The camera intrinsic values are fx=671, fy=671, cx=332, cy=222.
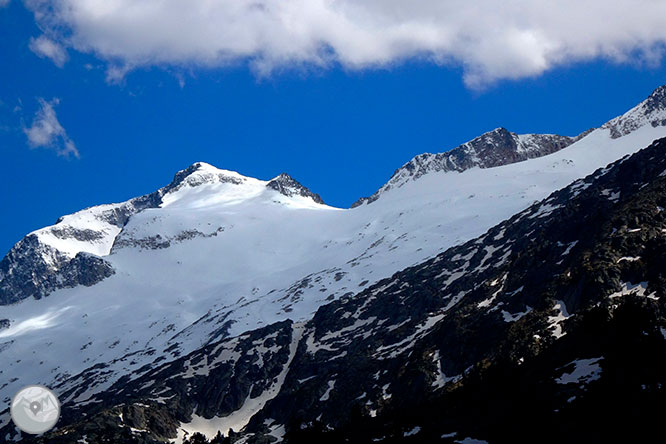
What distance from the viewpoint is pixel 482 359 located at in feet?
375

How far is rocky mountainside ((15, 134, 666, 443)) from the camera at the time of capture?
60.6m

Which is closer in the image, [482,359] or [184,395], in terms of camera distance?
[482,359]

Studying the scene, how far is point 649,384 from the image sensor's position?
5534cm

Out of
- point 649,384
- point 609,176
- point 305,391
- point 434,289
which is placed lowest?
point 649,384

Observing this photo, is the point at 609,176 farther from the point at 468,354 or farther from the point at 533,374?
the point at 533,374

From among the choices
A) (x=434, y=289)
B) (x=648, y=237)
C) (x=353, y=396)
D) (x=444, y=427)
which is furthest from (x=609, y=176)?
(x=444, y=427)

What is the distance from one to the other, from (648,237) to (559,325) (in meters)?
27.2

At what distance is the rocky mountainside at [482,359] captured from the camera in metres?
60.6

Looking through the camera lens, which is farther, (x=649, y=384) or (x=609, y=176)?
(x=609, y=176)

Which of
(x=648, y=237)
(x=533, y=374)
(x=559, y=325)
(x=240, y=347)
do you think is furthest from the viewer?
(x=240, y=347)

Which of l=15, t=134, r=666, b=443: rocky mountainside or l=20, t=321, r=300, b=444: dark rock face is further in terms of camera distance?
l=20, t=321, r=300, b=444: dark rock face

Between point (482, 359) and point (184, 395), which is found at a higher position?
point (184, 395)

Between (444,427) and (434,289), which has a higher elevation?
(434,289)

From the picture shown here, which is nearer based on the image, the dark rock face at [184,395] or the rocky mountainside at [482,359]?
the rocky mountainside at [482,359]
